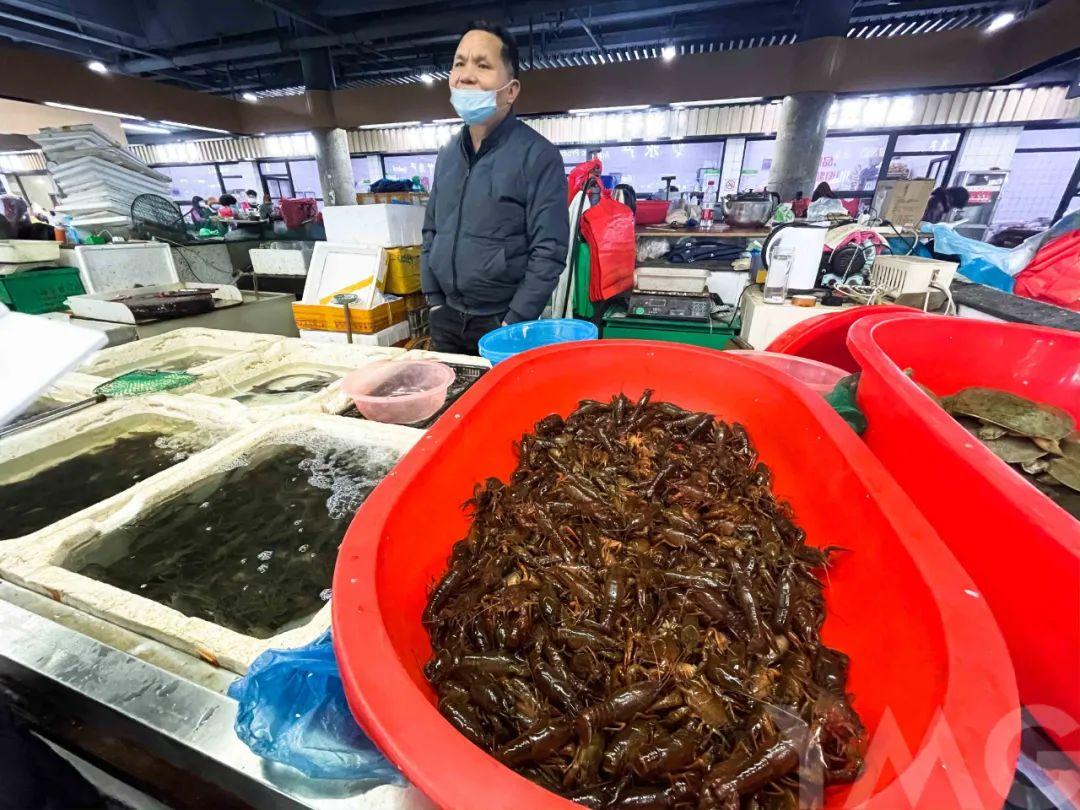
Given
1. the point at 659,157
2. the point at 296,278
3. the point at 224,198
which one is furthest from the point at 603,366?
the point at 224,198

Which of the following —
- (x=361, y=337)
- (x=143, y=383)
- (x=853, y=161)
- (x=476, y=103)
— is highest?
(x=853, y=161)

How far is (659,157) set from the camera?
1190 cm

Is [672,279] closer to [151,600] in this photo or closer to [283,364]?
[283,364]

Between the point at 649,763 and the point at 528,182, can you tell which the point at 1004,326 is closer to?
the point at 649,763

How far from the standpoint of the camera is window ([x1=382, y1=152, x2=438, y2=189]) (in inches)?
551

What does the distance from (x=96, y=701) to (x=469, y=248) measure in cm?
272

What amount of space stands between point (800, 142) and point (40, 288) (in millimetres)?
11458

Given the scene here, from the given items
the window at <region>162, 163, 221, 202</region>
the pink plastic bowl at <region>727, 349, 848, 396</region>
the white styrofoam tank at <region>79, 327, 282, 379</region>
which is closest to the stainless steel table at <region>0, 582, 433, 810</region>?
the pink plastic bowl at <region>727, 349, 848, 396</region>

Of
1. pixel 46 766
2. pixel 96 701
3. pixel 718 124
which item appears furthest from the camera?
pixel 718 124

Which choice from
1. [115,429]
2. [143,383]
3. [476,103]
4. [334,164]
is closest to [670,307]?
[476,103]

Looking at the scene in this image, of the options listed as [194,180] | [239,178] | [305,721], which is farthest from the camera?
[194,180]

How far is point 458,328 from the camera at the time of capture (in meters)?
3.33

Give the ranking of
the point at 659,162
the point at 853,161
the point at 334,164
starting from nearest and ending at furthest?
the point at 853,161 < the point at 334,164 < the point at 659,162

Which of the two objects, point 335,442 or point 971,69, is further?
point 971,69
